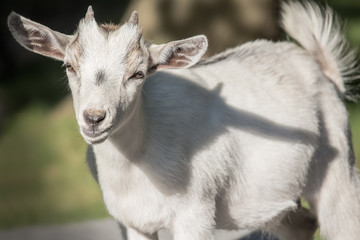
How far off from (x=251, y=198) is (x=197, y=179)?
0.51 m

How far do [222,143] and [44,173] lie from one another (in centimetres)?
439

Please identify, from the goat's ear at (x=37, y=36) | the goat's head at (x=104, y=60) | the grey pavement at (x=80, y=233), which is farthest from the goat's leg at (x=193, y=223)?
the grey pavement at (x=80, y=233)

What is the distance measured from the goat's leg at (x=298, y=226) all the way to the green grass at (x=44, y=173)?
7.87 ft

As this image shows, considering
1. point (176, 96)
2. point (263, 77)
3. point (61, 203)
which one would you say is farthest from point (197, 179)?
point (61, 203)

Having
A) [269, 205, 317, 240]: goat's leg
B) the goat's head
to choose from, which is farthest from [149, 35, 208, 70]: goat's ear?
[269, 205, 317, 240]: goat's leg

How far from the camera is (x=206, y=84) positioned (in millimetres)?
4199

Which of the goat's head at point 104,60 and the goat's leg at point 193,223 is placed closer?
the goat's head at point 104,60

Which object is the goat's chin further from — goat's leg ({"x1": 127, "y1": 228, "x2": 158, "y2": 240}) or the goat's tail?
the goat's tail

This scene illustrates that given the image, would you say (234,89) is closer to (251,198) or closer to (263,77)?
(263,77)

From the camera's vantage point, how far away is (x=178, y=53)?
365 centimetres

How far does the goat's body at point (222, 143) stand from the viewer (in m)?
3.79

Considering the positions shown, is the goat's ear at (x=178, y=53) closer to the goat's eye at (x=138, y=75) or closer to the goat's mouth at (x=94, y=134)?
the goat's eye at (x=138, y=75)

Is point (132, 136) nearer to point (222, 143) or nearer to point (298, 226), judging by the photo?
point (222, 143)

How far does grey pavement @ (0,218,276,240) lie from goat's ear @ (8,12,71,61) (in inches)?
99.6
